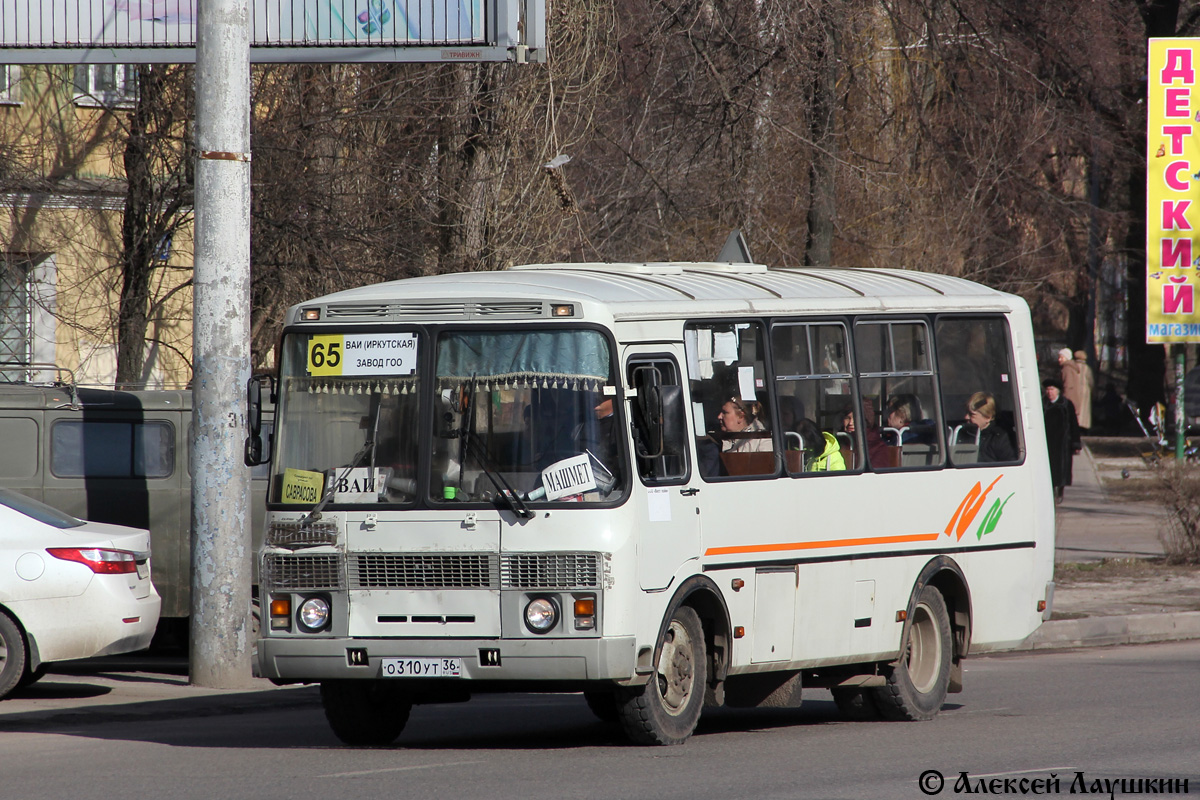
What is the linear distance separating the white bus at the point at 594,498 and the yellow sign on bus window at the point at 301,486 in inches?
0.6

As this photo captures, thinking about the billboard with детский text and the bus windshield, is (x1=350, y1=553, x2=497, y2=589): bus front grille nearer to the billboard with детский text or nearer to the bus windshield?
the bus windshield

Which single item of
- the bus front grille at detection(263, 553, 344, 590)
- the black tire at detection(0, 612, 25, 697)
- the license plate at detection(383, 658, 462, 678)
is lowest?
the black tire at detection(0, 612, 25, 697)

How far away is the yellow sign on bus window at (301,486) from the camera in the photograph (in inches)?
360

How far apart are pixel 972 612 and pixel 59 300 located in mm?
11134

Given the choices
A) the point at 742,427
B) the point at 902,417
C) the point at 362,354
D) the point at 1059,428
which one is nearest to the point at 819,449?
the point at 742,427

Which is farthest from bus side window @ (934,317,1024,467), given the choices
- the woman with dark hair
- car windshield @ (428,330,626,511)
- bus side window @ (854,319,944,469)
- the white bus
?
the woman with dark hair

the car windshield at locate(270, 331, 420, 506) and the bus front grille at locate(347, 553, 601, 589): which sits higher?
the car windshield at locate(270, 331, 420, 506)

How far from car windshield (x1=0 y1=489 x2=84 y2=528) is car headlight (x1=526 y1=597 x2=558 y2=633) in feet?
13.9

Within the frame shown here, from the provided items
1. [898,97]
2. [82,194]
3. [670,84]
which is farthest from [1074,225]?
[82,194]

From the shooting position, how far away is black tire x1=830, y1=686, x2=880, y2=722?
10875 millimetres

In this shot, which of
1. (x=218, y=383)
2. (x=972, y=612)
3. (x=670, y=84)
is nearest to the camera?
(x=972, y=612)

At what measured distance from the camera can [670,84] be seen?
19.7 metres

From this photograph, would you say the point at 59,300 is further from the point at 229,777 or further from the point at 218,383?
the point at 229,777

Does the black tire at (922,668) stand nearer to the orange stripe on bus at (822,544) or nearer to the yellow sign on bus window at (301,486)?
the orange stripe on bus at (822,544)
